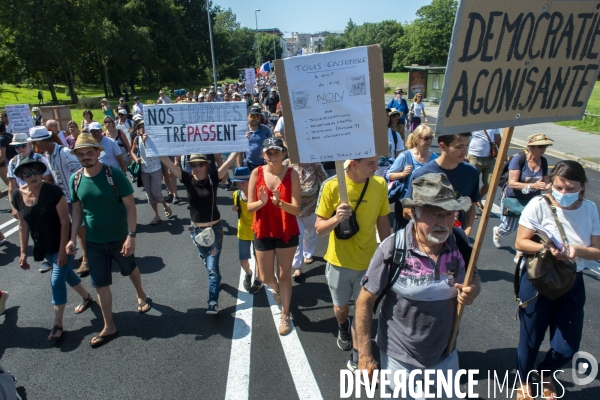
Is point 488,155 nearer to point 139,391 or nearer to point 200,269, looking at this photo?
point 200,269

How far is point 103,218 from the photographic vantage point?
3.93 m

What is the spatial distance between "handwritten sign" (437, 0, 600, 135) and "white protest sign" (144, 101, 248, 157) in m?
2.85

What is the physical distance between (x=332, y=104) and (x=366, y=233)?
1.14 m

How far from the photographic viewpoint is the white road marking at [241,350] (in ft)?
10.9

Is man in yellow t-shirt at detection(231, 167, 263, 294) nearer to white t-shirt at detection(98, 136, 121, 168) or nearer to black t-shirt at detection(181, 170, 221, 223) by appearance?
black t-shirt at detection(181, 170, 221, 223)

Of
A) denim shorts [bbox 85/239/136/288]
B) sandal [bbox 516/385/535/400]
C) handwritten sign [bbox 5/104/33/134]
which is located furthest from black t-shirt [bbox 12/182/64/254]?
handwritten sign [bbox 5/104/33/134]

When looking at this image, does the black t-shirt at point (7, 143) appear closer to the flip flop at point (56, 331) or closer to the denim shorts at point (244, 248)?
Answer: the flip flop at point (56, 331)

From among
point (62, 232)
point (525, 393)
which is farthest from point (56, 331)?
point (525, 393)

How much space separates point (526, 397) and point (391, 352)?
1.49 metres

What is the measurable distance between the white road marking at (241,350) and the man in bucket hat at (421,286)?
145 centimetres

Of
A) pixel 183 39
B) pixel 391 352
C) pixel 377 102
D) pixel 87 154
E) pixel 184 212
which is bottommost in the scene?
pixel 184 212

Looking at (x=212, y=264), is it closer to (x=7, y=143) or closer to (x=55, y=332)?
(x=55, y=332)

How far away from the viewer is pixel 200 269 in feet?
18.5

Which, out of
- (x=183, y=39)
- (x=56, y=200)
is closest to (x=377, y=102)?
(x=56, y=200)
